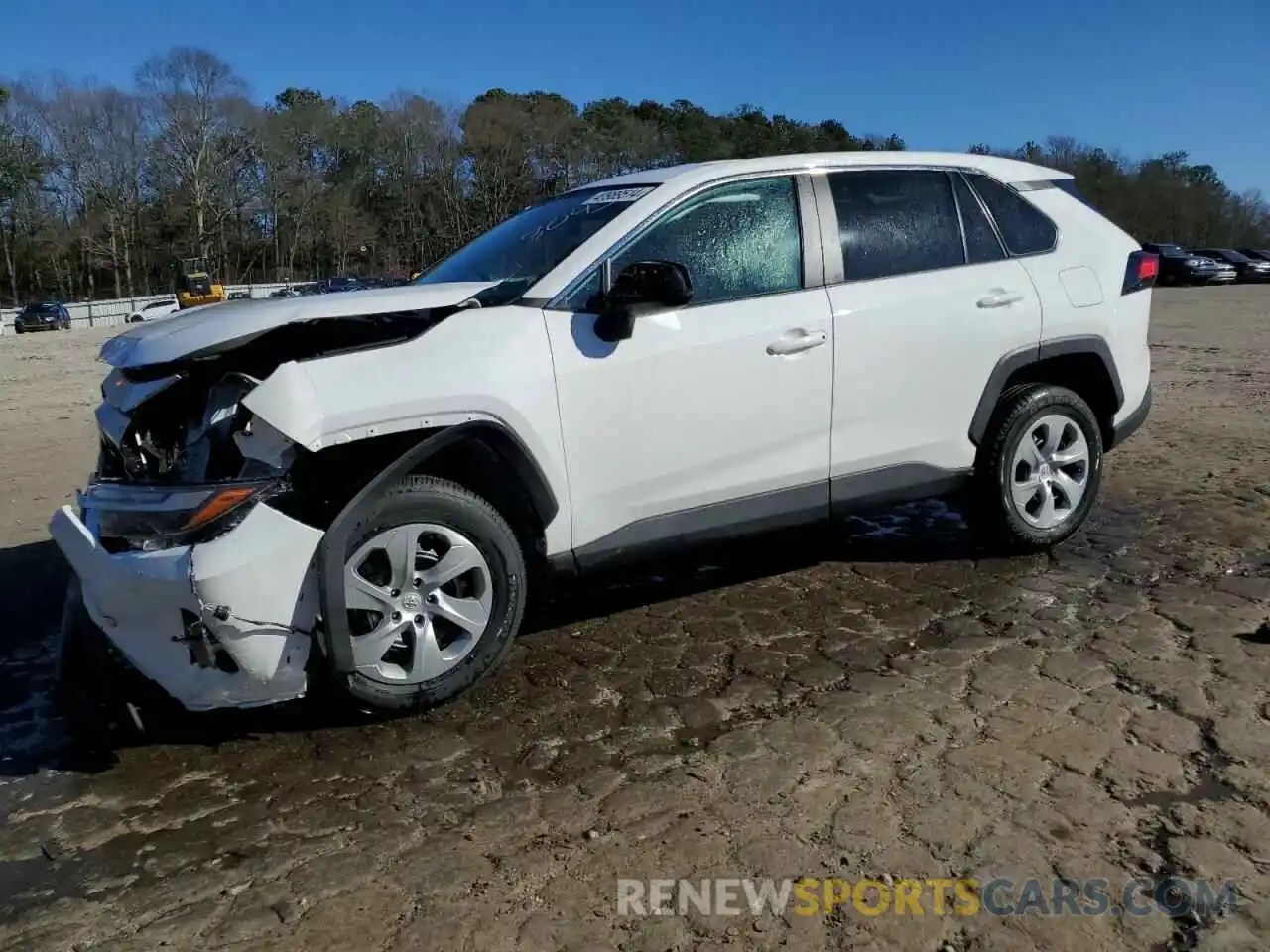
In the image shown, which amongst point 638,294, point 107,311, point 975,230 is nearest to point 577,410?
point 638,294

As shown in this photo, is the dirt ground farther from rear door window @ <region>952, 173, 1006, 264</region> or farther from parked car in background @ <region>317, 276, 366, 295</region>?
parked car in background @ <region>317, 276, 366, 295</region>

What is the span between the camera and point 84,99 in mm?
67812

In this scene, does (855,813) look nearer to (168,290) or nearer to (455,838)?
(455,838)

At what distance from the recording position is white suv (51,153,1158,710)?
322cm

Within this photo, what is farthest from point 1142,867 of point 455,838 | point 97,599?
point 97,599

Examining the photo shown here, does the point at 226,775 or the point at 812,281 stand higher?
the point at 812,281

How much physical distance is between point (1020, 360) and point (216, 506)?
3.52 m

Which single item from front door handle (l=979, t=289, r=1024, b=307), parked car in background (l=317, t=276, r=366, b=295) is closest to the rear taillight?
front door handle (l=979, t=289, r=1024, b=307)

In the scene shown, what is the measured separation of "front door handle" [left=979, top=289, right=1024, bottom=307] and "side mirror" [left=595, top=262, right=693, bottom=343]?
1644 millimetres

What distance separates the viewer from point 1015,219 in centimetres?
492

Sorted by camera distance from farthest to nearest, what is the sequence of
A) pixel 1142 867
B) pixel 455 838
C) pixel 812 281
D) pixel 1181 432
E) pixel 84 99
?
pixel 84 99, pixel 1181 432, pixel 812 281, pixel 455 838, pixel 1142 867

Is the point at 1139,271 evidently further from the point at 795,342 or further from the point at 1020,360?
the point at 795,342

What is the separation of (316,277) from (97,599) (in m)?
75.8

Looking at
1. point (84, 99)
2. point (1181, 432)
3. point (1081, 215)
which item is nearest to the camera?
point (1081, 215)
